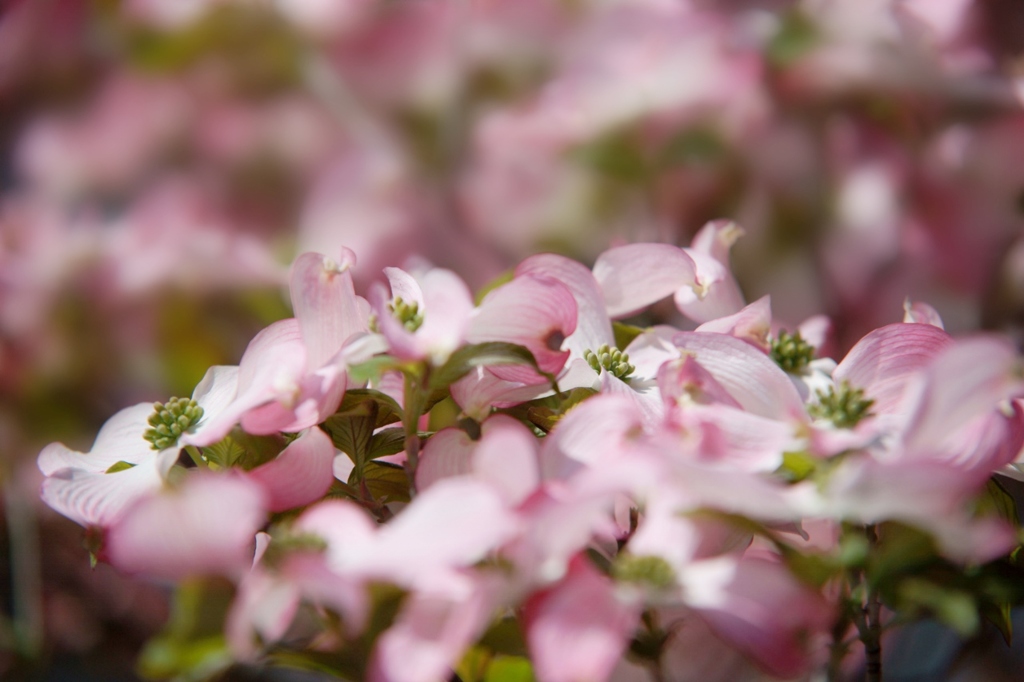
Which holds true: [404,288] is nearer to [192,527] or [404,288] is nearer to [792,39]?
[192,527]

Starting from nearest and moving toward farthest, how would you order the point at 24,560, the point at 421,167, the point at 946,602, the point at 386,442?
the point at 946,602 → the point at 386,442 → the point at 24,560 → the point at 421,167

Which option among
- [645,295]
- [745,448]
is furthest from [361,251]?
[745,448]

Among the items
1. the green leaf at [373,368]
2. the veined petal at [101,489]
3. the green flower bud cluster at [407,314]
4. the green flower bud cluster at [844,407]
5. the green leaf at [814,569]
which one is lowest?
the veined petal at [101,489]

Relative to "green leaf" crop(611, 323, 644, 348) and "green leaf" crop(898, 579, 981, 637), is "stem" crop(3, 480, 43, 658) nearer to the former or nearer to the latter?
"green leaf" crop(611, 323, 644, 348)

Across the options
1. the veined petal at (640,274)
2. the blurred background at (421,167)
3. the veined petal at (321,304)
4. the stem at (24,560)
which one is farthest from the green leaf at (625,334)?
the stem at (24,560)

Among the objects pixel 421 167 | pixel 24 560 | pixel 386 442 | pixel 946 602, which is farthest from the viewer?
pixel 421 167

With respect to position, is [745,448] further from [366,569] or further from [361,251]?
[361,251]

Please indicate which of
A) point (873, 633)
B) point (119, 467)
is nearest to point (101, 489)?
point (119, 467)

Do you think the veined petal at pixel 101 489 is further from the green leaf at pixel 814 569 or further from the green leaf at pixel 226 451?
the green leaf at pixel 814 569
